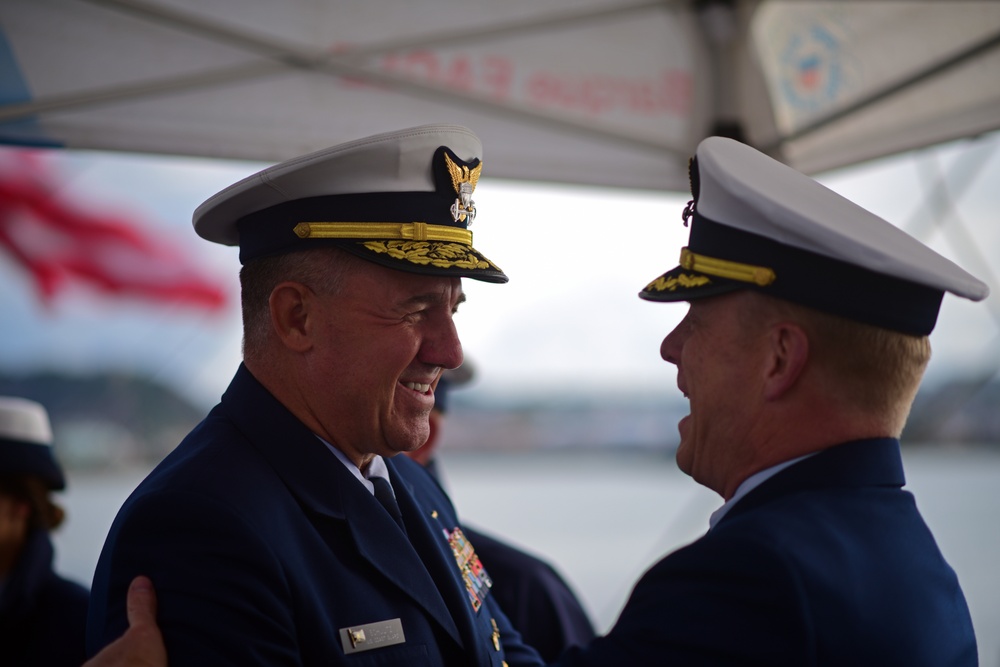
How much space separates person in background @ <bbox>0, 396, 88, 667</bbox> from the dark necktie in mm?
1675

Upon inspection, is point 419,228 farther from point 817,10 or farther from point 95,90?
point 817,10

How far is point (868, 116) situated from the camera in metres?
3.72

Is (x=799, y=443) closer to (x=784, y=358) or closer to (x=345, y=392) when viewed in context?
(x=784, y=358)

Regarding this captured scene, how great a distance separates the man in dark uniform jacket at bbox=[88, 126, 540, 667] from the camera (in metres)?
1.62

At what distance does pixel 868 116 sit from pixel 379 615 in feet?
9.73

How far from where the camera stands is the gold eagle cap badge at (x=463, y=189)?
6.16 ft

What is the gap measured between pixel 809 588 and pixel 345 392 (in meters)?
0.89

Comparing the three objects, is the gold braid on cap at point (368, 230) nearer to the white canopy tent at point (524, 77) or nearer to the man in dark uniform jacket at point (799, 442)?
the man in dark uniform jacket at point (799, 442)

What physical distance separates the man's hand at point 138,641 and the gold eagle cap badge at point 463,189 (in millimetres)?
893

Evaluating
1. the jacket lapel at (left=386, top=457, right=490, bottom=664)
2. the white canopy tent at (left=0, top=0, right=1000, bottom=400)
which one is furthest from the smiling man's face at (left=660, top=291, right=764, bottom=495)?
the white canopy tent at (left=0, top=0, right=1000, bottom=400)

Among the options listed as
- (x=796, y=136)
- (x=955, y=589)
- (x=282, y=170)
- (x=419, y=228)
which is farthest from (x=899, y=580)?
(x=796, y=136)

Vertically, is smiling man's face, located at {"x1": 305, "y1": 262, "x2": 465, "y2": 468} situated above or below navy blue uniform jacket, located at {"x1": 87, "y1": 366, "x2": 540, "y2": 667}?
above

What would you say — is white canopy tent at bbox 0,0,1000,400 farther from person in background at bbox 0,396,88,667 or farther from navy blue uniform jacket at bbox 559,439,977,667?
navy blue uniform jacket at bbox 559,439,977,667

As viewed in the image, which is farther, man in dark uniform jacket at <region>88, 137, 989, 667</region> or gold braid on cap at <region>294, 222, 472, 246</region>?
gold braid on cap at <region>294, 222, 472, 246</region>
